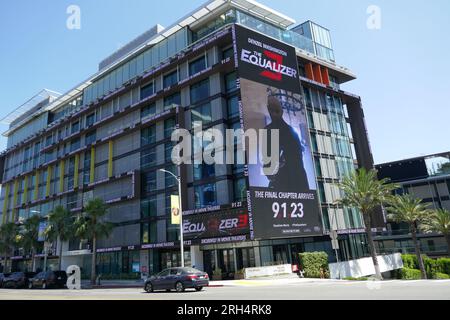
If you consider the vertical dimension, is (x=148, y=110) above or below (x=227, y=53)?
below

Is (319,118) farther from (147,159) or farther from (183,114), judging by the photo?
(147,159)

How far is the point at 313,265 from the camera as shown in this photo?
34.6 metres

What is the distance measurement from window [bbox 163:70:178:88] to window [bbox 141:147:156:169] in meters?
9.57

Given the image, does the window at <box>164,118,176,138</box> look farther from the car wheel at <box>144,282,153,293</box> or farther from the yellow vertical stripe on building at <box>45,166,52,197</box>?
the yellow vertical stripe on building at <box>45,166,52,197</box>

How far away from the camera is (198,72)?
44.4 m

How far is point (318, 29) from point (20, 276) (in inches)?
2196

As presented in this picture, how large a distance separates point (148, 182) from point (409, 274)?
36.3 metres

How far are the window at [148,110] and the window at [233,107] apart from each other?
45.7 ft

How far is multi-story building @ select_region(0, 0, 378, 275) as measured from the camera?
39.2 m

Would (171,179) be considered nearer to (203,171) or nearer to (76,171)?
(203,171)

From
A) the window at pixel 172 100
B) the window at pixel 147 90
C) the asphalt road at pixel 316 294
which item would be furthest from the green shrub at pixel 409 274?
the window at pixel 147 90

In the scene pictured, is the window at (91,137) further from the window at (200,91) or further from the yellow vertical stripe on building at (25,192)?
the yellow vertical stripe on building at (25,192)

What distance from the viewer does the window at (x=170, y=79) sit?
4878 cm

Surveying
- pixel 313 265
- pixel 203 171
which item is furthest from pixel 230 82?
pixel 313 265
